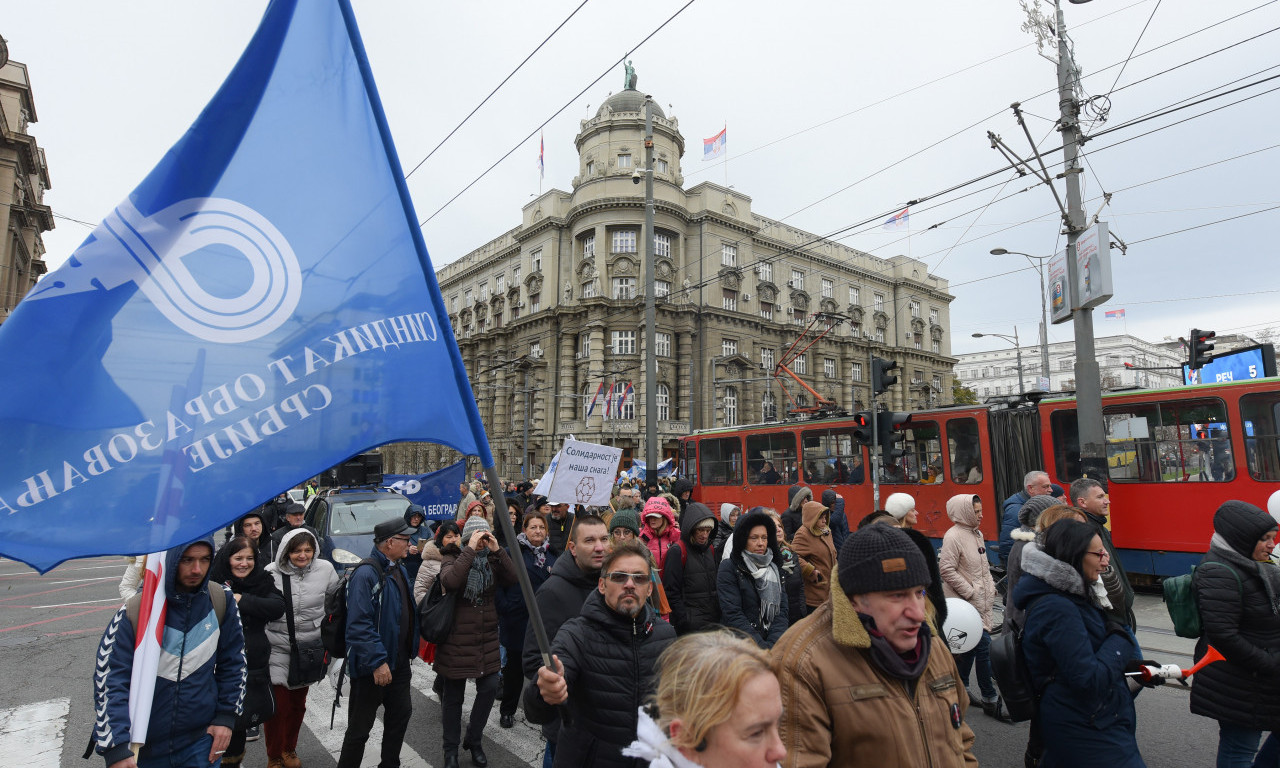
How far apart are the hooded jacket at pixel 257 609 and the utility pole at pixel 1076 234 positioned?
37.2 ft

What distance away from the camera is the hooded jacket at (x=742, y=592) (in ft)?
14.6

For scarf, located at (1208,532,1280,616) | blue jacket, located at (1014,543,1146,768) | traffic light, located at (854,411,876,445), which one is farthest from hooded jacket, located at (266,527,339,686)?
traffic light, located at (854,411,876,445)

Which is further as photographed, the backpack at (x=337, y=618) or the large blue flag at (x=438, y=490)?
the large blue flag at (x=438, y=490)

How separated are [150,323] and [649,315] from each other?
45.5 feet

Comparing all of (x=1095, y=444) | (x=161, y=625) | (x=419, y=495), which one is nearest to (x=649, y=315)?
(x=419, y=495)

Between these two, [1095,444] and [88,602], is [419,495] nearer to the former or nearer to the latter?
[88,602]

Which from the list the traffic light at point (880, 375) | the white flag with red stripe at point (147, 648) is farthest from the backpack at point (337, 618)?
the traffic light at point (880, 375)

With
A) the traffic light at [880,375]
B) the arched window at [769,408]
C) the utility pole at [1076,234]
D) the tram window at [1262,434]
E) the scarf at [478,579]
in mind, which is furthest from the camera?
the arched window at [769,408]

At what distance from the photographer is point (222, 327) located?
2160mm

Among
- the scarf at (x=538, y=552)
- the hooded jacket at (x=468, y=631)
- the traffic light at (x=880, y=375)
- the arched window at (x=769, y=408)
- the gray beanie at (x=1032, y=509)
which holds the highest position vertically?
the arched window at (x=769, y=408)

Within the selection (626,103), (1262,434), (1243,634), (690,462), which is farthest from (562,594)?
(626,103)

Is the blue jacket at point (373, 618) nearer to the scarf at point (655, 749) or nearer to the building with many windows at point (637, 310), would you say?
the scarf at point (655, 749)

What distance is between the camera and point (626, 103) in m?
44.5

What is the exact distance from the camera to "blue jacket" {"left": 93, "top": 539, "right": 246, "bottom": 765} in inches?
116
